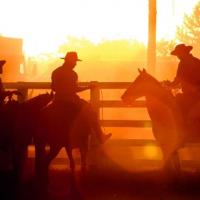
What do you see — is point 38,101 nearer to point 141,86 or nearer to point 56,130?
point 56,130

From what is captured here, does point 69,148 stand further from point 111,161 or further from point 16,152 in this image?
point 111,161

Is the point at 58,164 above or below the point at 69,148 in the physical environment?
below

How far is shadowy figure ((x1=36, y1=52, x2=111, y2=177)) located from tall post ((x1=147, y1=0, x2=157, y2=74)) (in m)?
13.9

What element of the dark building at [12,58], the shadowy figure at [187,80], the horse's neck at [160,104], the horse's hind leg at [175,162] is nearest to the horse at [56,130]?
the horse's neck at [160,104]

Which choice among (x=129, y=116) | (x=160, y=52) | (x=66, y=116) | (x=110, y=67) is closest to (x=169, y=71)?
(x=110, y=67)

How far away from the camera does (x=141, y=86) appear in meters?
13.0

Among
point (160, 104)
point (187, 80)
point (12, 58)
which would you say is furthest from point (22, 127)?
point (12, 58)

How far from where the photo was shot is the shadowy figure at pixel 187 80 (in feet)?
42.3

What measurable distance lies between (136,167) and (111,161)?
2.39 ft

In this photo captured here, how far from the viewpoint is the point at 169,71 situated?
41719 millimetres

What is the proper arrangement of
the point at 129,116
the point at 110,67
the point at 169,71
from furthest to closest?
the point at 110,67 → the point at 169,71 → the point at 129,116

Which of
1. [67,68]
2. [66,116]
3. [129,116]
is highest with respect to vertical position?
[67,68]

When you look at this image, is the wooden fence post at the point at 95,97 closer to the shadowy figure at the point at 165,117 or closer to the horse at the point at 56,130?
the shadowy figure at the point at 165,117

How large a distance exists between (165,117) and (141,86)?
0.87 m
